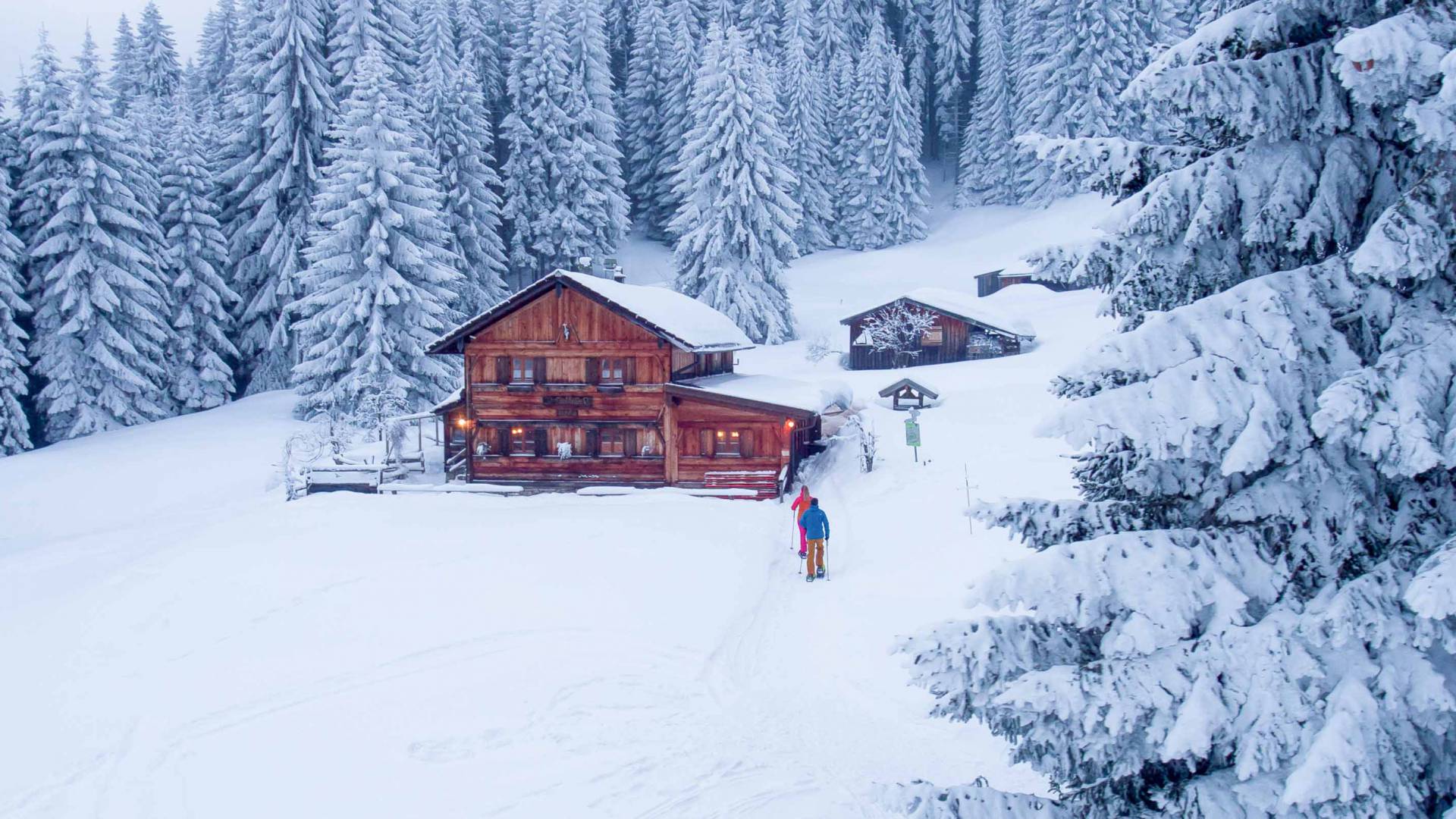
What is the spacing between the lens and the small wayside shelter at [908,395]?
3241 cm

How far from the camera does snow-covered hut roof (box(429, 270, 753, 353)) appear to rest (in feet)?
91.0

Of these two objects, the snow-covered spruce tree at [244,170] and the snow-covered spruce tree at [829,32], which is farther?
the snow-covered spruce tree at [829,32]

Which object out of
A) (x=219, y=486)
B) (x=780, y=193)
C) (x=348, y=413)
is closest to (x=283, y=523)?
(x=219, y=486)

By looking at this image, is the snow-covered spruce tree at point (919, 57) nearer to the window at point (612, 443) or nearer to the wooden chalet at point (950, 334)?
the wooden chalet at point (950, 334)

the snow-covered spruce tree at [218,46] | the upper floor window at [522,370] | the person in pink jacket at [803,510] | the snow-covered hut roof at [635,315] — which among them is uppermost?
the snow-covered spruce tree at [218,46]

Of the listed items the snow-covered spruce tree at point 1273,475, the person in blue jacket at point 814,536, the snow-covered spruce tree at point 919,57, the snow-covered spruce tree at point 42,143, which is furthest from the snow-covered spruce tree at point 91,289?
the snow-covered spruce tree at point 919,57

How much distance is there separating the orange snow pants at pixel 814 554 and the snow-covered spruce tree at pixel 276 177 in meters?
35.4

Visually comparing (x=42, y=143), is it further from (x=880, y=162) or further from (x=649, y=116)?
(x=880, y=162)

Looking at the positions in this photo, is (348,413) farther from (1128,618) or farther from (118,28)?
(118,28)

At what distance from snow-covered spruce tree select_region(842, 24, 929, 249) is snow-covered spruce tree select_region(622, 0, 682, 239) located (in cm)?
1447

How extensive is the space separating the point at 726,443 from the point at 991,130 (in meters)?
54.0

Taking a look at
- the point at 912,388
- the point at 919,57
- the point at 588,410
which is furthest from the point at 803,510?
the point at 919,57

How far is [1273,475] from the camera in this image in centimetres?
522

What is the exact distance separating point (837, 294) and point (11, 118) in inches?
1776
